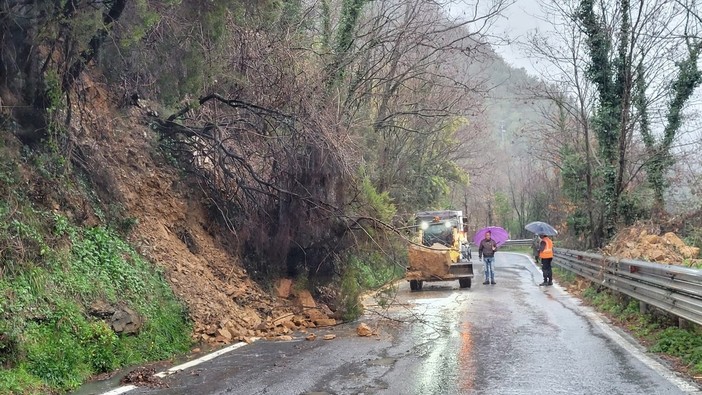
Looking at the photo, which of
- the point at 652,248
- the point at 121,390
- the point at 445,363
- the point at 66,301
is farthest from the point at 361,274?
the point at 121,390

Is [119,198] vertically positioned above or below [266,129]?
below

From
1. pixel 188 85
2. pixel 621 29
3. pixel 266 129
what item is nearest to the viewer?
pixel 188 85

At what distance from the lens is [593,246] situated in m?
25.9

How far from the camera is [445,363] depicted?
8.48m

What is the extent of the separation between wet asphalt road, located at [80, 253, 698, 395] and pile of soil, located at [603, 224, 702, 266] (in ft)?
8.98

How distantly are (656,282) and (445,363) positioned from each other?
491 centimetres

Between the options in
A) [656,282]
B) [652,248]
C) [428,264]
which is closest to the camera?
[656,282]

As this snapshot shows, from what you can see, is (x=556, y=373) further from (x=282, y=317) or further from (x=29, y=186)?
(x=29, y=186)

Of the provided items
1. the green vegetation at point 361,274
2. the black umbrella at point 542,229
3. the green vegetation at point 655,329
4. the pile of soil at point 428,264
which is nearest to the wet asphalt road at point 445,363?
the green vegetation at point 655,329

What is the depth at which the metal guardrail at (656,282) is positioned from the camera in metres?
9.14

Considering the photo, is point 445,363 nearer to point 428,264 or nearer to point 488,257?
point 428,264

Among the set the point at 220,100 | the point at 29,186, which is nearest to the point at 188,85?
the point at 220,100

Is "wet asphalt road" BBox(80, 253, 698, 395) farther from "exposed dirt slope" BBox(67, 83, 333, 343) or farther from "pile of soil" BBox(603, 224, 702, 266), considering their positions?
"pile of soil" BBox(603, 224, 702, 266)

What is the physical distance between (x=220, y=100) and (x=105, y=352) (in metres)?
5.84
